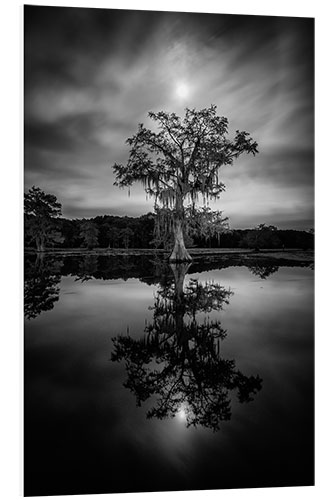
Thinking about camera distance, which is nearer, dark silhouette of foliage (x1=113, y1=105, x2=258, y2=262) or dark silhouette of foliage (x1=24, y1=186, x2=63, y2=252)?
dark silhouette of foliage (x1=24, y1=186, x2=63, y2=252)

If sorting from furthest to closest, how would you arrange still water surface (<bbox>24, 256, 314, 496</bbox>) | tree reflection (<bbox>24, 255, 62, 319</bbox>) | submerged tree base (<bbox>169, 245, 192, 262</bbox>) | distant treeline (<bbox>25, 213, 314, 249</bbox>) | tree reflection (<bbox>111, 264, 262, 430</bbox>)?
submerged tree base (<bbox>169, 245, 192, 262</bbox>) < distant treeline (<bbox>25, 213, 314, 249</bbox>) < tree reflection (<bbox>24, 255, 62, 319</bbox>) < tree reflection (<bbox>111, 264, 262, 430</bbox>) < still water surface (<bbox>24, 256, 314, 496</bbox>)

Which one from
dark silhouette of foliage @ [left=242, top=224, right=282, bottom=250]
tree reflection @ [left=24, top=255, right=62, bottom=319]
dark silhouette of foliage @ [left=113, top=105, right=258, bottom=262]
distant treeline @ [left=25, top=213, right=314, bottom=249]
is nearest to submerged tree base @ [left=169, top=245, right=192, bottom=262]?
dark silhouette of foliage @ [left=113, top=105, right=258, bottom=262]

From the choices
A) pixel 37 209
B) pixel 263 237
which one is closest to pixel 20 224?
pixel 37 209

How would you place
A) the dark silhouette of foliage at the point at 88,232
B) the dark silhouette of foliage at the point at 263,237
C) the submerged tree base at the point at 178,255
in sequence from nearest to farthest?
the dark silhouette of foliage at the point at 263,237, the dark silhouette of foliage at the point at 88,232, the submerged tree base at the point at 178,255

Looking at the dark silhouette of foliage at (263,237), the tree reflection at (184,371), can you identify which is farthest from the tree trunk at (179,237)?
the tree reflection at (184,371)

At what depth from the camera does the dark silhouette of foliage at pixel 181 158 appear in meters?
3.86

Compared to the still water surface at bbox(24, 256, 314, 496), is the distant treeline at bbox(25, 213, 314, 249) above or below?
above

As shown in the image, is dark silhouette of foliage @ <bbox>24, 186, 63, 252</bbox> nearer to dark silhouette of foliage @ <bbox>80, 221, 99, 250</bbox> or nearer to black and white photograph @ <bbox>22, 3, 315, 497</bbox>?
black and white photograph @ <bbox>22, 3, 315, 497</bbox>

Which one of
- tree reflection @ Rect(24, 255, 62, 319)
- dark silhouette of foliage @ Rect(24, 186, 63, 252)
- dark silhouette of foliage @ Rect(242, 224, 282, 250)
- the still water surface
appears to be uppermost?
dark silhouette of foliage @ Rect(24, 186, 63, 252)

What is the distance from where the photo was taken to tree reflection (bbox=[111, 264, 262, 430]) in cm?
143

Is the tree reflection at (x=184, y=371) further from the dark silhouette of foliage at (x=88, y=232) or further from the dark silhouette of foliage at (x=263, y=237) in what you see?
the dark silhouette of foliage at (x=88, y=232)

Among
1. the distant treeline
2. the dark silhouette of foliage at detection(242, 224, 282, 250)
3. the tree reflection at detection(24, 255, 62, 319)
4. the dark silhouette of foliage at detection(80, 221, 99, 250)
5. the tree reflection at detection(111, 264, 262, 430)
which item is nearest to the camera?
the tree reflection at detection(111, 264, 262, 430)

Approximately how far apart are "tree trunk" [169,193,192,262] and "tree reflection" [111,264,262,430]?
4254 mm
